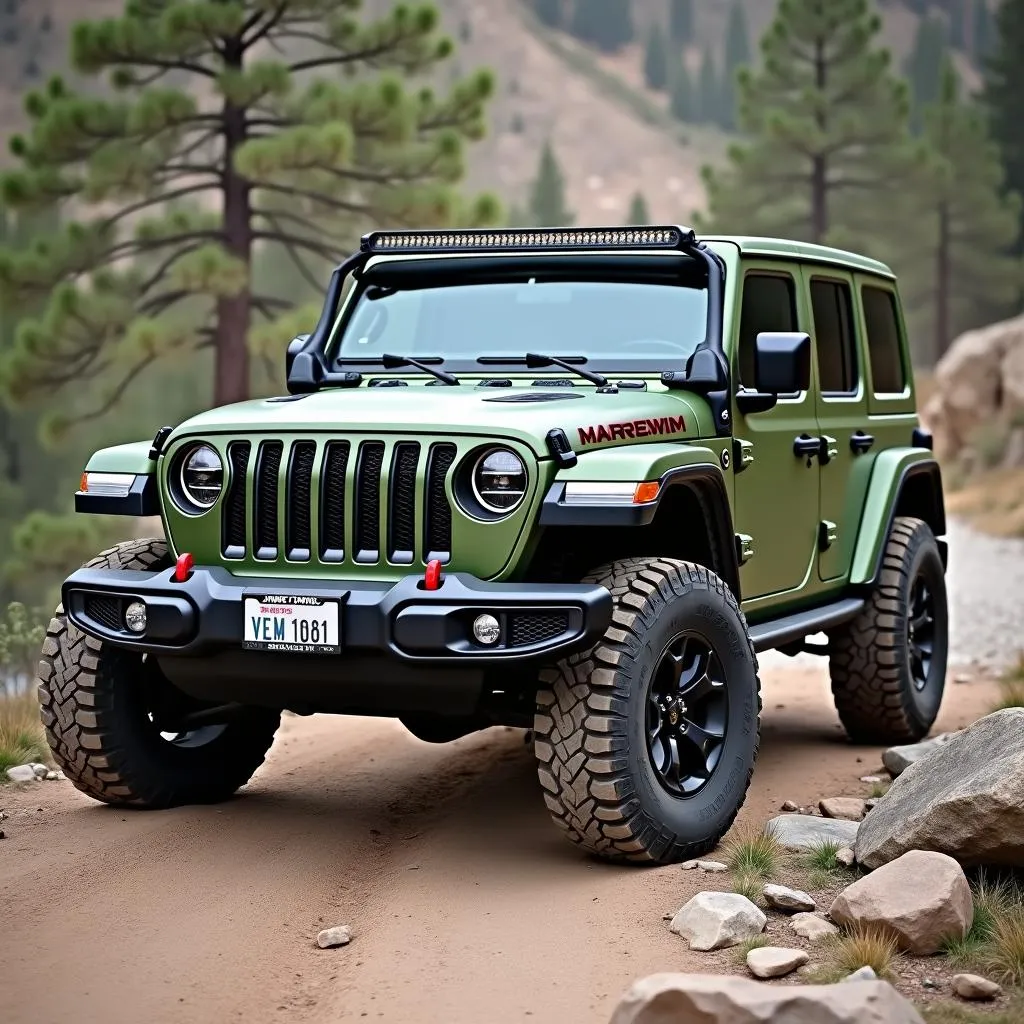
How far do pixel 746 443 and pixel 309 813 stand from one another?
7.35ft

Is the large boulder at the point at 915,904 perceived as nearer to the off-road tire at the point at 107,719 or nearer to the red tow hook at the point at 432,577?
the red tow hook at the point at 432,577

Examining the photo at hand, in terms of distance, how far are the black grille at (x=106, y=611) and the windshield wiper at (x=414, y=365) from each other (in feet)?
4.80

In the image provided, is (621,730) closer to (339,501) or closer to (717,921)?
(717,921)

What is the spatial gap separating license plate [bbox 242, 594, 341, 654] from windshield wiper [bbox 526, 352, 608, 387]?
146cm

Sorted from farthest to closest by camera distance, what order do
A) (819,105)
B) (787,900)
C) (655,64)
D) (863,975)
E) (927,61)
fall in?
(655,64) → (927,61) → (819,105) → (787,900) → (863,975)

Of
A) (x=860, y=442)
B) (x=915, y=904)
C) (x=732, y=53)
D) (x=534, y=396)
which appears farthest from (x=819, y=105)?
(x=732, y=53)

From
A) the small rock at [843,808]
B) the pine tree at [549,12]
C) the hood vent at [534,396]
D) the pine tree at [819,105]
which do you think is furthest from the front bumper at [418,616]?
the pine tree at [549,12]

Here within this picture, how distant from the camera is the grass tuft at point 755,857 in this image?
509 centimetres

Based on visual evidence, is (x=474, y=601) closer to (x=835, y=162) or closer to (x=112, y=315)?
(x=112, y=315)

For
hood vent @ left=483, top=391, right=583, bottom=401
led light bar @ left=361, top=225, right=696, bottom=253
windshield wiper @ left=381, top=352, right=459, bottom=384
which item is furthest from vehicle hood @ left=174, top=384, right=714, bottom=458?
led light bar @ left=361, top=225, right=696, bottom=253

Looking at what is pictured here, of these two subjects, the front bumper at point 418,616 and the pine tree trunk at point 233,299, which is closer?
the front bumper at point 418,616

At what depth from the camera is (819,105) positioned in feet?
119

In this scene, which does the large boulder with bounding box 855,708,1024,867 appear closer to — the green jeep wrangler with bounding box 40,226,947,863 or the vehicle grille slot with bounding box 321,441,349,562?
the green jeep wrangler with bounding box 40,226,947,863

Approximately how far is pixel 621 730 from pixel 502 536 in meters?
0.71
